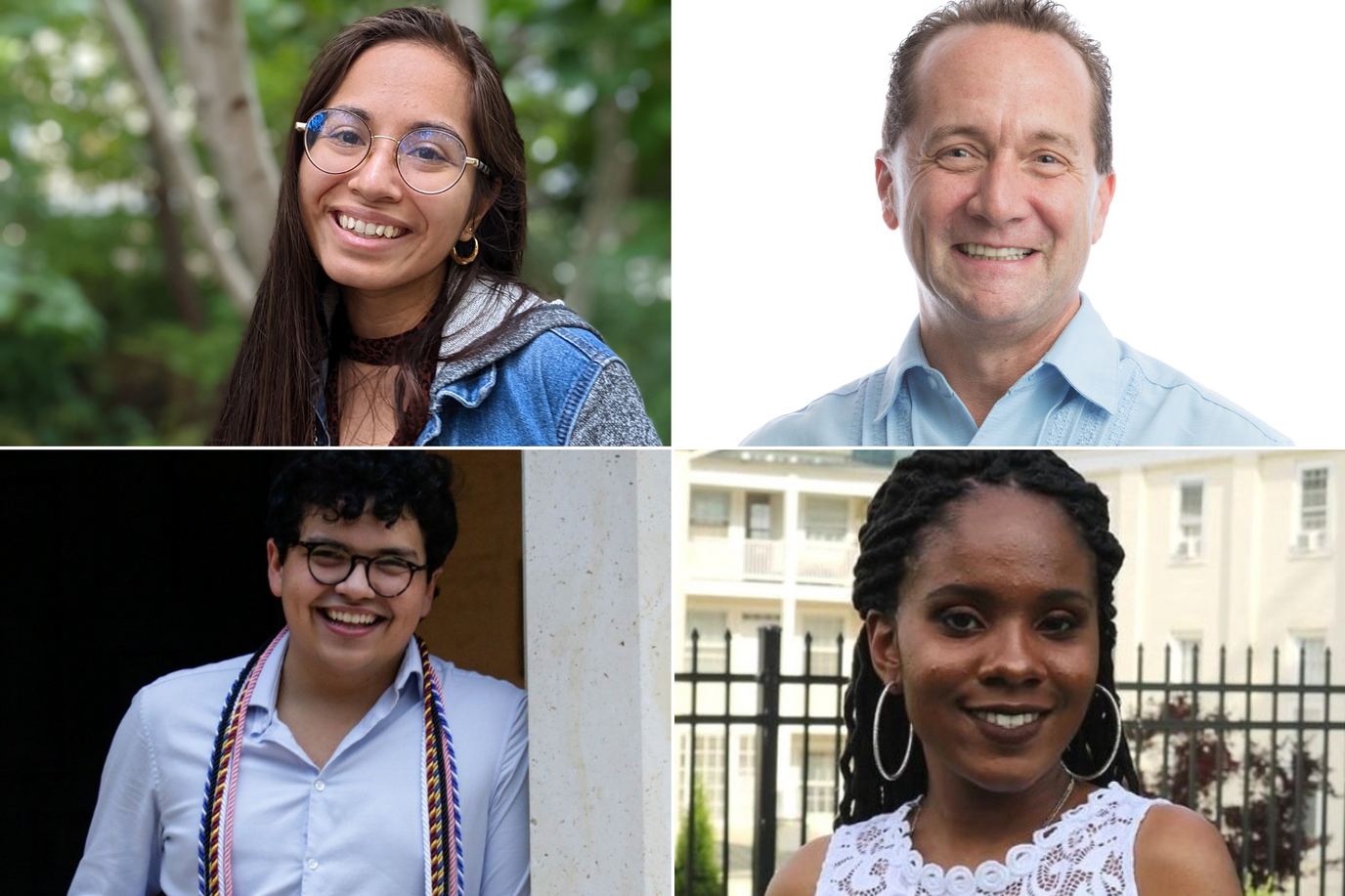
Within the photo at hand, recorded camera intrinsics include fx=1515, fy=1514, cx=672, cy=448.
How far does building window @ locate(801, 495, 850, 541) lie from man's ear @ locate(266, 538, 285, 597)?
3.48ft

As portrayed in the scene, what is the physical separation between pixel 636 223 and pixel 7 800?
631 centimetres

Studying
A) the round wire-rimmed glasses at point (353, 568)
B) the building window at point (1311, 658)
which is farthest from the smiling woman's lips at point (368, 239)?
the building window at point (1311, 658)

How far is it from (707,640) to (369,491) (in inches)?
29.2

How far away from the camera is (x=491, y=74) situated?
303cm

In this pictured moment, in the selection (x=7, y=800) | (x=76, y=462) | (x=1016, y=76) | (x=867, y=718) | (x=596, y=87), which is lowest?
(x=7, y=800)

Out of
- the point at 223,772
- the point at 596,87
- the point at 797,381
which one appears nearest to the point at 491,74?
the point at 797,381

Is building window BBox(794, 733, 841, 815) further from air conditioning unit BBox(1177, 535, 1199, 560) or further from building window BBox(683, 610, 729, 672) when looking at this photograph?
air conditioning unit BBox(1177, 535, 1199, 560)

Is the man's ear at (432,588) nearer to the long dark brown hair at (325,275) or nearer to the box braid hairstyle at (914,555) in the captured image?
the long dark brown hair at (325,275)

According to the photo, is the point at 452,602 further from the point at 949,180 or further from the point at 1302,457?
the point at 1302,457

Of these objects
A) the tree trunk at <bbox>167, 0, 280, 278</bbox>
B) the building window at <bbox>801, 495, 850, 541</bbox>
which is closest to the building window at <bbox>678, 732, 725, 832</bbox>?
the building window at <bbox>801, 495, 850, 541</bbox>

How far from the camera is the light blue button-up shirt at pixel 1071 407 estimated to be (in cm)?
307

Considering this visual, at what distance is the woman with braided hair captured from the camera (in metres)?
2.89

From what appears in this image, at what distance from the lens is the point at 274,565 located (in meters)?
3.05

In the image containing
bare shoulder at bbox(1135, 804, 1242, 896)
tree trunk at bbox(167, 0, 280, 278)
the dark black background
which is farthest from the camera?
tree trunk at bbox(167, 0, 280, 278)
